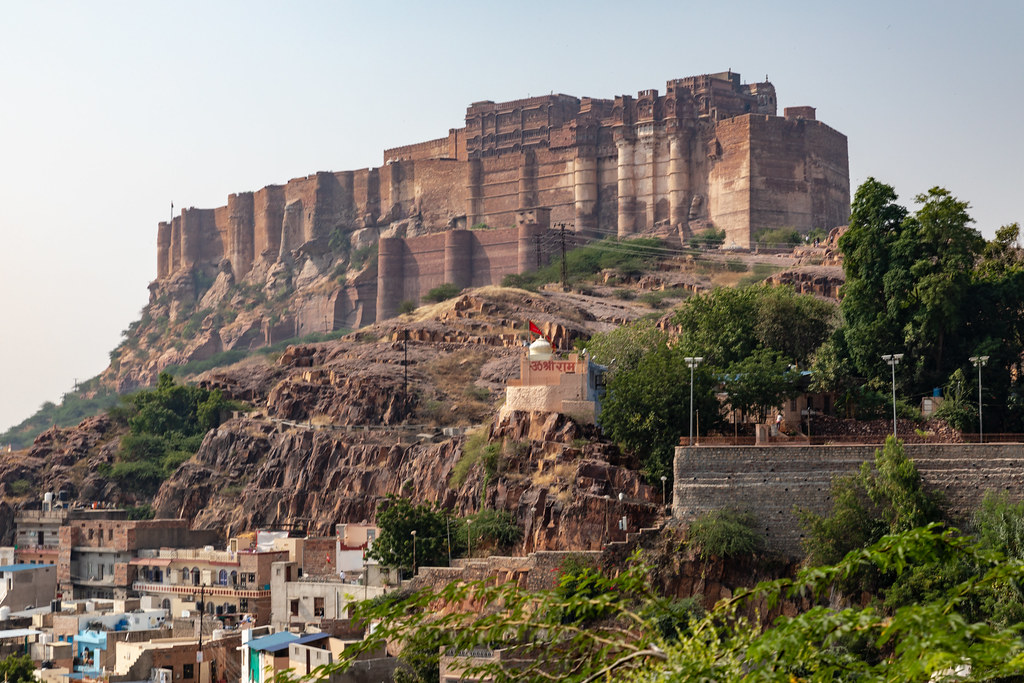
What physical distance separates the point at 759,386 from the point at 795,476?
24.2 feet

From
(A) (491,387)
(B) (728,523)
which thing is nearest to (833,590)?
(B) (728,523)

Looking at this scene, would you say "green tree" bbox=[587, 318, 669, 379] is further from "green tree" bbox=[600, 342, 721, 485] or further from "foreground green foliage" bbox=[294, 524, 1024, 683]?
"foreground green foliage" bbox=[294, 524, 1024, 683]

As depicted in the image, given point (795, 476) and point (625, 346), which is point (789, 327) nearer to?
point (625, 346)

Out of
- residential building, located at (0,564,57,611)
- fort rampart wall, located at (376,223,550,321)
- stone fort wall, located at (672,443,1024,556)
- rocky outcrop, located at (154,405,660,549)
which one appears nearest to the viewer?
stone fort wall, located at (672,443,1024,556)

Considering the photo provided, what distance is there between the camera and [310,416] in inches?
2840

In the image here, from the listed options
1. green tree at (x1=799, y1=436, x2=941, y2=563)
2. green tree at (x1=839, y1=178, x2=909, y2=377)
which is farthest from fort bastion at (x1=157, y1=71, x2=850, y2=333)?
green tree at (x1=799, y1=436, x2=941, y2=563)

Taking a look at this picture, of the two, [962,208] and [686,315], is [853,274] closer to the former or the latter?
[962,208]

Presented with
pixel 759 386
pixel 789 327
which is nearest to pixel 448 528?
pixel 759 386

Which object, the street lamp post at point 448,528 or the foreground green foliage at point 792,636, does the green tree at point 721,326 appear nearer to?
the street lamp post at point 448,528

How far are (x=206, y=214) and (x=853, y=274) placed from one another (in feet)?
299

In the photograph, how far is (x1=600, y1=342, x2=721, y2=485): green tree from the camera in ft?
145

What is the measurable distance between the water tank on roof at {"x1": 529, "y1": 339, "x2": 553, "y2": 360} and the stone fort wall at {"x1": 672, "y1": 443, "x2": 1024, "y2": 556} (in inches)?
401

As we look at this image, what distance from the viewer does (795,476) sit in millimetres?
38500

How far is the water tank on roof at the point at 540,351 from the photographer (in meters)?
49.1
